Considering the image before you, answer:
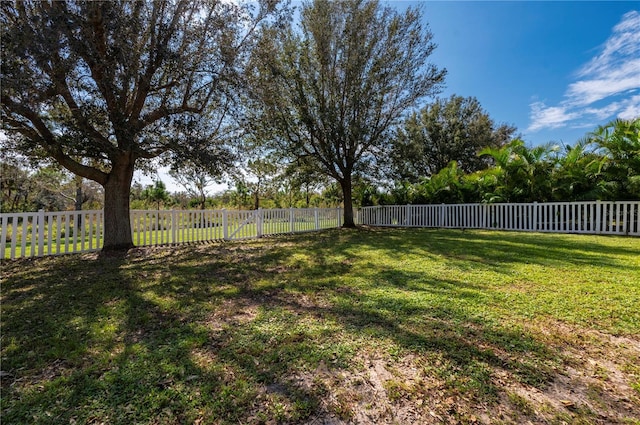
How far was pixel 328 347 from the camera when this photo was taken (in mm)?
2043

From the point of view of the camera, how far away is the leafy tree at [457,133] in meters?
19.8

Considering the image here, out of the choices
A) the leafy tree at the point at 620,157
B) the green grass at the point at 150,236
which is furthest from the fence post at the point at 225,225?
the leafy tree at the point at 620,157

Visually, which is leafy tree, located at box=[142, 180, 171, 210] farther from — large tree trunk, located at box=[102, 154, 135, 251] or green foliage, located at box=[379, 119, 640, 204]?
green foliage, located at box=[379, 119, 640, 204]

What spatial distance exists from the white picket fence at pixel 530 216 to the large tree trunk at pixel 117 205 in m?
10.2

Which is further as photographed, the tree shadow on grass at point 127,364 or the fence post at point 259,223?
the fence post at point 259,223

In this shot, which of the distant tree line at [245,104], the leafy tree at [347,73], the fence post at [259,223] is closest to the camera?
the distant tree line at [245,104]

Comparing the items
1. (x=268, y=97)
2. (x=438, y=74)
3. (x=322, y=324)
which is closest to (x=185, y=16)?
(x=268, y=97)

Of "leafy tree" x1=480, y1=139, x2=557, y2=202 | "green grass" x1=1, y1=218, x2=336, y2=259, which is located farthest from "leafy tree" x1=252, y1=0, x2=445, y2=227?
"leafy tree" x1=480, y1=139, x2=557, y2=202

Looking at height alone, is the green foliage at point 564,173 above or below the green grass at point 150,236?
above

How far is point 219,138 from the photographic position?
7246 millimetres

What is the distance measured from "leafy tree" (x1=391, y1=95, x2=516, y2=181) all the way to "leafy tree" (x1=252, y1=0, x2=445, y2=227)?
9037mm

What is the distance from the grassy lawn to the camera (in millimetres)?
1460

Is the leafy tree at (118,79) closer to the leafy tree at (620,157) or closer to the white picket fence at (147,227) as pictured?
the white picket fence at (147,227)

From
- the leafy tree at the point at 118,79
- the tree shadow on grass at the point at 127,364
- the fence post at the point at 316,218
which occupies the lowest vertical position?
the tree shadow on grass at the point at 127,364
